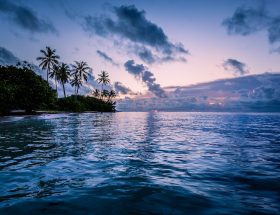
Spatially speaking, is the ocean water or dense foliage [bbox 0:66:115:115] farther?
dense foliage [bbox 0:66:115:115]

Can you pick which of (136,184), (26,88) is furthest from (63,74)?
(136,184)

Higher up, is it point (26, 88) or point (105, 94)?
point (105, 94)

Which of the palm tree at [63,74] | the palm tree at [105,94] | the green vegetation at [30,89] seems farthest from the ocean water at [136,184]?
the palm tree at [105,94]

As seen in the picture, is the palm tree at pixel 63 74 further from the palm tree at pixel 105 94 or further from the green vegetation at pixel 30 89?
the palm tree at pixel 105 94

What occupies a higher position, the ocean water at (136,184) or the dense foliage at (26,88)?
the dense foliage at (26,88)

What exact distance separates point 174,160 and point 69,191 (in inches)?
224

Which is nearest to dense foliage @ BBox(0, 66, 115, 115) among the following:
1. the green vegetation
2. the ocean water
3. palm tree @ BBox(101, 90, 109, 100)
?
the green vegetation

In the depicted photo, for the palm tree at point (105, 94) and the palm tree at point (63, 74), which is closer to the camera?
A: the palm tree at point (63, 74)

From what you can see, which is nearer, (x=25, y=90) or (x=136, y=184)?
(x=136, y=184)

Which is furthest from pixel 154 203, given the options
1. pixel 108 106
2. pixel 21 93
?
pixel 108 106

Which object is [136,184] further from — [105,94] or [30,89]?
[105,94]

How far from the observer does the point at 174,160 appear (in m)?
11.0

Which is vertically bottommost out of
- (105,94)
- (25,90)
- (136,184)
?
(136,184)

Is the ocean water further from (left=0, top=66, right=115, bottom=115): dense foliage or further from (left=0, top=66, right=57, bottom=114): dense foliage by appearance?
(left=0, top=66, right=57, bottom=114): dense foliage
